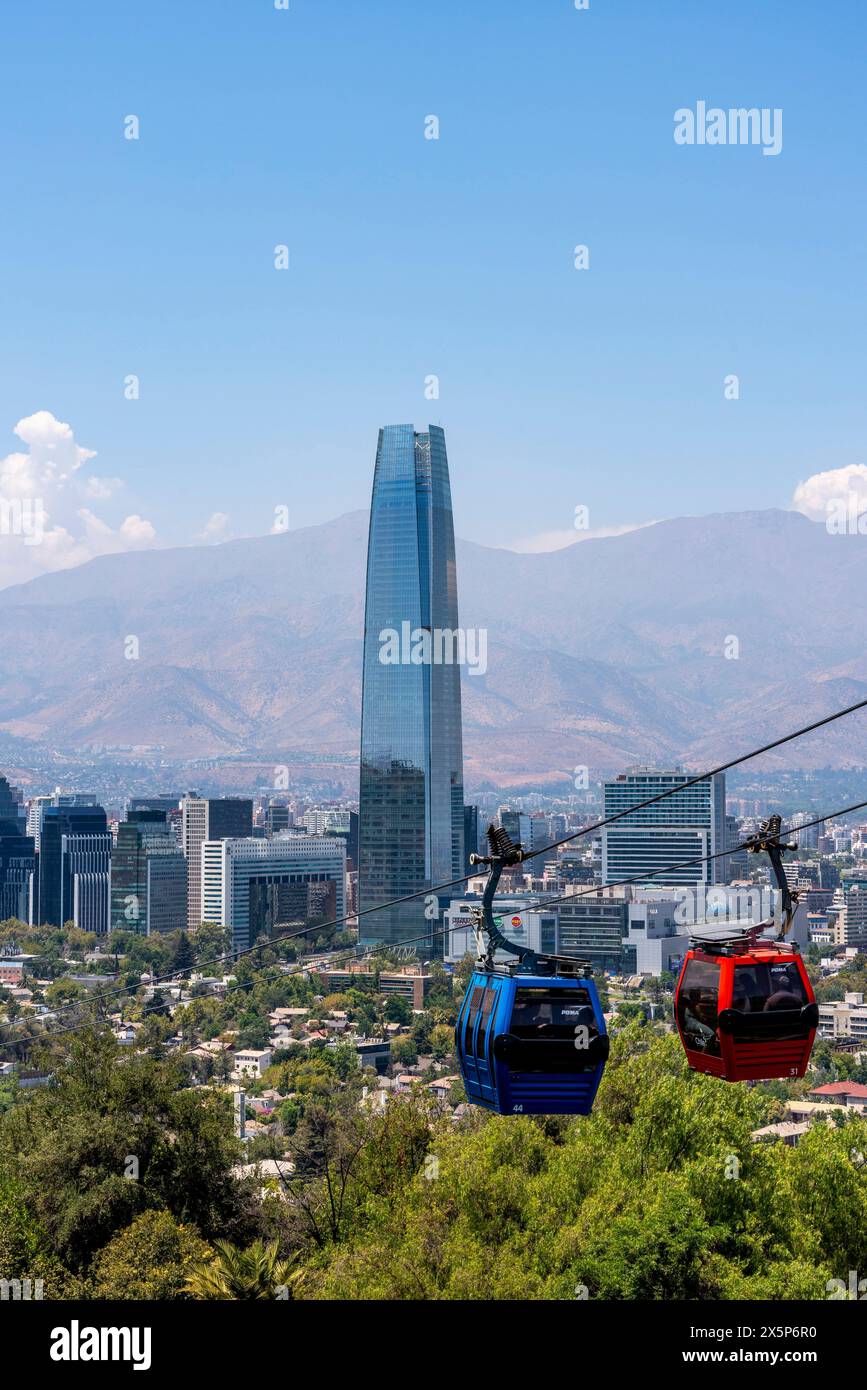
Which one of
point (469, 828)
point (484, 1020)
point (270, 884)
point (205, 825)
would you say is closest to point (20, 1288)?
point (484, 1020)

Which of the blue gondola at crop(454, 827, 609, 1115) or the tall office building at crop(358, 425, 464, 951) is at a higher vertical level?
the tall office building at crop(358, 425, 464, 951)

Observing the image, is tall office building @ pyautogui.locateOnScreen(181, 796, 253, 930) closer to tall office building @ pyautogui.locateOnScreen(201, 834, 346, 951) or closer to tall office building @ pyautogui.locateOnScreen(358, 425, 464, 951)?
tall office building @ pyautogui.locateOnScreen(201, 834, 346, 951)

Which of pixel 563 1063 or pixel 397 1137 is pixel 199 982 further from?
pixel 563 1063

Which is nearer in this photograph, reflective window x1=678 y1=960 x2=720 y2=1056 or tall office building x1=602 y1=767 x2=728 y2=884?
reflective window x1=678 y1=960 x2=720 y2=1056
